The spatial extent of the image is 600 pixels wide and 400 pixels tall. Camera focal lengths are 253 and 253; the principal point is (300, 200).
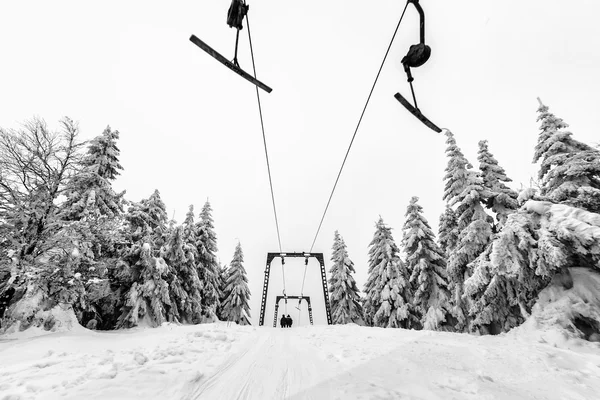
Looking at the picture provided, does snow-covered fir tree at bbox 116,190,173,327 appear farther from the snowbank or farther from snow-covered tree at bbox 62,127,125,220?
the snowbank

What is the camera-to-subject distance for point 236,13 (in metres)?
4.07

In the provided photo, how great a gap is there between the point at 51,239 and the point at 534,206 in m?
16.7

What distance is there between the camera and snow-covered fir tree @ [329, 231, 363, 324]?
27.0 m

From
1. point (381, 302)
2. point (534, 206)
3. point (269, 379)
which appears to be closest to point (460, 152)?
point (534, 206)

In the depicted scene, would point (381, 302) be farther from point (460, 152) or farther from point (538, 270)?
point (538, 270)

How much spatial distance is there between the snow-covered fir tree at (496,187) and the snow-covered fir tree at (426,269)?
5260mm

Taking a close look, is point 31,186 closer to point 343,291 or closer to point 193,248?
point 193,248

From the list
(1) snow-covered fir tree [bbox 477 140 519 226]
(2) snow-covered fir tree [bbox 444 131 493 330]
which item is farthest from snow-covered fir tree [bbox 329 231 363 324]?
(1) snow-covered fir tree [bbox 477 140 519 226]

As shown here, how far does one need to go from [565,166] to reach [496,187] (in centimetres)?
369

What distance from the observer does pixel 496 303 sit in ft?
25.5

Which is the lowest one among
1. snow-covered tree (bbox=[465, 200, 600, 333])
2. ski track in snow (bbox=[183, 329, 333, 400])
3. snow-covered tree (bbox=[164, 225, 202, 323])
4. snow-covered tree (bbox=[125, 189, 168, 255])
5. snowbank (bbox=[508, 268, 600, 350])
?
ski track in snow (bbox=[183, 329, 333, 400])

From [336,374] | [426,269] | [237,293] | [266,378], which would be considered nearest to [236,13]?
[266,378]

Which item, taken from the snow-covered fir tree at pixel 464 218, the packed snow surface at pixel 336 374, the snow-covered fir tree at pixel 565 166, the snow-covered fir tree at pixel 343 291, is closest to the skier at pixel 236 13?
the packed snow surface at pixel 336 374

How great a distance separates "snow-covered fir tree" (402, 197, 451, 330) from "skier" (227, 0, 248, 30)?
18610 millimetres
